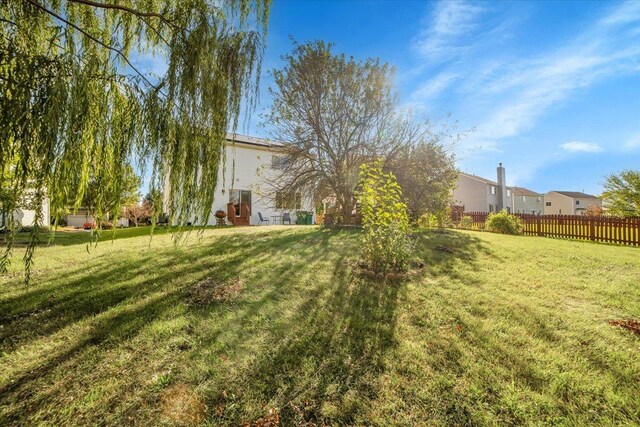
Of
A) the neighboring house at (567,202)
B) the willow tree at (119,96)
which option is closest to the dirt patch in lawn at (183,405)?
the willow tree at (119,96)

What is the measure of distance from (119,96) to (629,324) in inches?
286

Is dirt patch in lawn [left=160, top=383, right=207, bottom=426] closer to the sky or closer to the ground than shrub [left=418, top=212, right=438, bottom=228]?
closer to the ground

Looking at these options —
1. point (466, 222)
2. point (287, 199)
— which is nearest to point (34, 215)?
point (287, 199)

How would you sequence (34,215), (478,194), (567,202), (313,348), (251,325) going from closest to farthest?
(34,215) < (313,348) < (251,325) < (478,194) < (567,202)

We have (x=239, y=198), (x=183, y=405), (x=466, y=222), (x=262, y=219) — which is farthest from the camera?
(x=239, y=198)

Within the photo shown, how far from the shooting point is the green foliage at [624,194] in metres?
22.8

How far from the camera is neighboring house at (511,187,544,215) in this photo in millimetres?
47844

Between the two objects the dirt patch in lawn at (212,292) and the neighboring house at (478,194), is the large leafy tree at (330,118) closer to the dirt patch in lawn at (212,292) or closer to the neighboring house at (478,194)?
the dirt patch in lawn at (212,292)

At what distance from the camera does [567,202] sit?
5188 cm

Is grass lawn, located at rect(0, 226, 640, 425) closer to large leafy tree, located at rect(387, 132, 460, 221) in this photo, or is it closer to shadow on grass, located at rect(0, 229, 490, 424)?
shadow on grass, located at rect(0, 229, 490, 424)

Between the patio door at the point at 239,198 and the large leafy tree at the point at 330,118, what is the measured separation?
979 centimetres

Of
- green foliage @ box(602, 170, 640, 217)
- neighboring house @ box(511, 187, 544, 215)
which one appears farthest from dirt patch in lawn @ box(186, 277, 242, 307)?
neighboring house @ box(511, 187, 544, 215)

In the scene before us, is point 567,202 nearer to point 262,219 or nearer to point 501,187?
point 501,187

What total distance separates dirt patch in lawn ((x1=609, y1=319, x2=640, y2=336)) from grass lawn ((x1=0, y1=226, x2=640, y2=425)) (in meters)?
0.09
